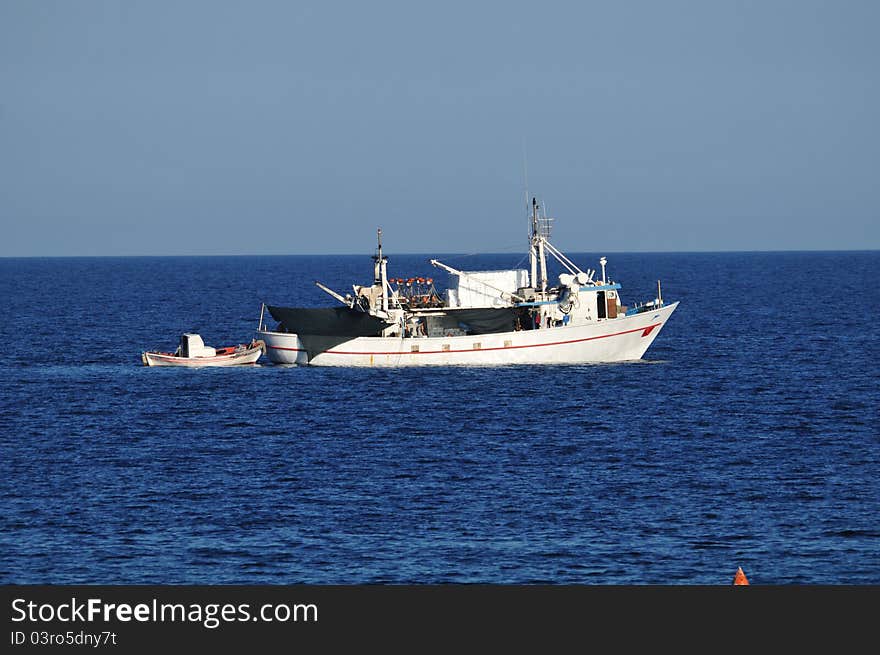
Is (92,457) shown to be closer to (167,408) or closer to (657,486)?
(167,408)

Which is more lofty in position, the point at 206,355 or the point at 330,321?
the point at 330,321

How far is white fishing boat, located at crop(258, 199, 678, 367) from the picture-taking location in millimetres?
103000

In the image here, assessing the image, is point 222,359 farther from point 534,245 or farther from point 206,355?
point 534,245

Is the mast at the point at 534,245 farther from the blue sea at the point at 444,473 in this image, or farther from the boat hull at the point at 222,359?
the boat hull at the point at 222,359

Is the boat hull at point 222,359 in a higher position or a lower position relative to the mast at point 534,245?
lower

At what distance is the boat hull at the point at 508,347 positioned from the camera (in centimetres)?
10306

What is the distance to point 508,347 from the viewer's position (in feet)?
339

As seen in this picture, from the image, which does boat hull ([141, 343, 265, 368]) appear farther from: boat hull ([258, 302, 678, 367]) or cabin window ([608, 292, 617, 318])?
cabin window ([608, 292, 617, 318])

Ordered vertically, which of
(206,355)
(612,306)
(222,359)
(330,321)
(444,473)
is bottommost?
(444,473)

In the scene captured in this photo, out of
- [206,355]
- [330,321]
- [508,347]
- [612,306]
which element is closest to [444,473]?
[508,347]

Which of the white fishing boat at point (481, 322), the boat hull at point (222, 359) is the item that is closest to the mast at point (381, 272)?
the white fishing boat at point (481, 322)

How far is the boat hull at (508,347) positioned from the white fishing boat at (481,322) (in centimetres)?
8

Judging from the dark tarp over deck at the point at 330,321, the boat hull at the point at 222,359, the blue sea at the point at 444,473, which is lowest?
the blue sea at the point at 444,473

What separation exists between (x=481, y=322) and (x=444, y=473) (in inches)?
1530
